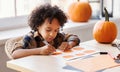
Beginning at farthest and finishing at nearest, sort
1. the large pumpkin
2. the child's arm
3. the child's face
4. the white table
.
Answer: the large pumpkin < the child's face < the child's arm < the white table

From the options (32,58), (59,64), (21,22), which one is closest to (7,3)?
(21,22)

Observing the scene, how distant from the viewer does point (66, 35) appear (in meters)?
1.85

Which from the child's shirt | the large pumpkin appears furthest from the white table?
the large pumpkin

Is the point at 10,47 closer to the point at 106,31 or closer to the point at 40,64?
the point at 40,64

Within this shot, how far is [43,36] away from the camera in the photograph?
1.66 m

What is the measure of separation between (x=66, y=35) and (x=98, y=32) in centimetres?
24

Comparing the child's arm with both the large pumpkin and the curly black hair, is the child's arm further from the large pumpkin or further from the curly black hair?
the large pumpkin

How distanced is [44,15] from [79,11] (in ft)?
2.91

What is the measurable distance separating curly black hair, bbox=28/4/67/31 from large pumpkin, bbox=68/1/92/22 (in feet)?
2.52

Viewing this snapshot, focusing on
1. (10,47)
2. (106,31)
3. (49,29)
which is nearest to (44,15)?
(49,29)

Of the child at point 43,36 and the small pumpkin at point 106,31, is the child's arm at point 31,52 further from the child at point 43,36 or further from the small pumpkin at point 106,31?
the small pumpkin at point 106,31

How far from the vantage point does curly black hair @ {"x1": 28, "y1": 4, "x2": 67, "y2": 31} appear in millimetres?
1675

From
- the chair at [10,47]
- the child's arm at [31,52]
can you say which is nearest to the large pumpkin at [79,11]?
the chair at [10,47]

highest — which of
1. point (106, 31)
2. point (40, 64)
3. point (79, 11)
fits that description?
point (79, 11)
